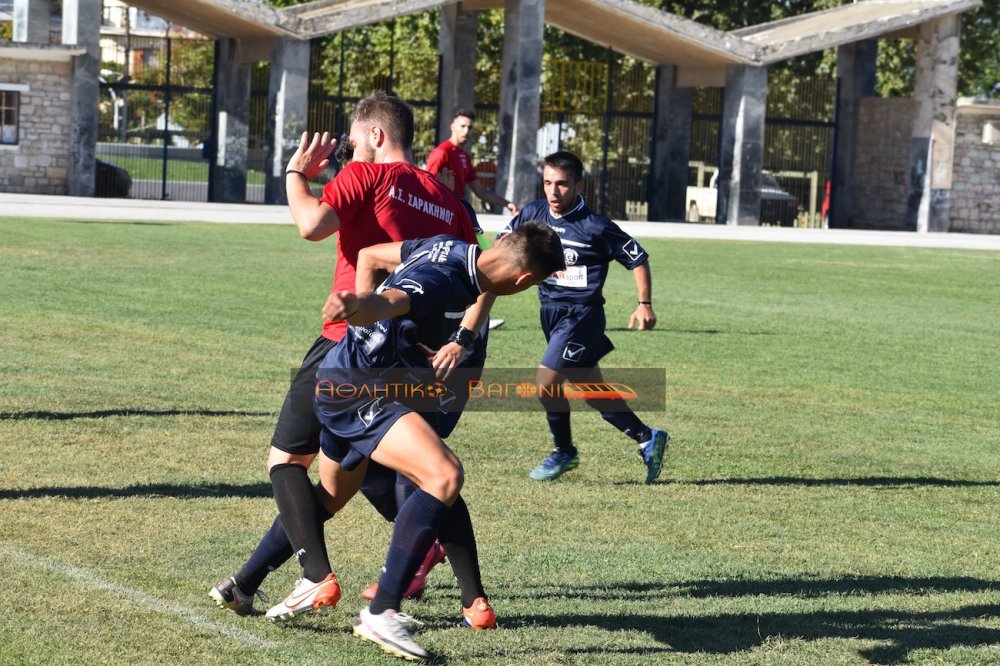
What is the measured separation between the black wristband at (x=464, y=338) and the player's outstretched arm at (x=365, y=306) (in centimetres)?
65

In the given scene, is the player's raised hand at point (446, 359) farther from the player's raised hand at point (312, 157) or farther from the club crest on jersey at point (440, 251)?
the player's raised hand at point (312, 157)

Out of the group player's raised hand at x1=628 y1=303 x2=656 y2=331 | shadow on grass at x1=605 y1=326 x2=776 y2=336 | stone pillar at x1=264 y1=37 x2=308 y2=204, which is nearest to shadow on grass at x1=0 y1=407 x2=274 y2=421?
player's raised hand at x1=628 y1=303 x2=656 y2=331

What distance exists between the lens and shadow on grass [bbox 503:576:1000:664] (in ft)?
18.3

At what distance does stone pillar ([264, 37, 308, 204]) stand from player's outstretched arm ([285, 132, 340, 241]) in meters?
33.1

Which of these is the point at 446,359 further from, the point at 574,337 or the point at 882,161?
the point at 882,161

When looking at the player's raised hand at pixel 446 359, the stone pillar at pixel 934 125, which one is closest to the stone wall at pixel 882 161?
the stone pillar at pixel 934 125

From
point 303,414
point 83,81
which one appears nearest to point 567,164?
point 303,414

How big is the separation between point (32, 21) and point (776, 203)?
22327 mm

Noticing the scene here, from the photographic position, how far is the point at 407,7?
38062 millimetres

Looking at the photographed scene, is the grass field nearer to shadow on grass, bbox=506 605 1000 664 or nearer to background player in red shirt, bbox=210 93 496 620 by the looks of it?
shadow on grass, bbox=506 605 1000 664

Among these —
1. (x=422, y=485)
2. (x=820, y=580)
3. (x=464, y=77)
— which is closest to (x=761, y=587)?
(x=820, y=580)

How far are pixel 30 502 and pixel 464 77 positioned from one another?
37.1 metres

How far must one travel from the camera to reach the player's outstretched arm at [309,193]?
18.2ft

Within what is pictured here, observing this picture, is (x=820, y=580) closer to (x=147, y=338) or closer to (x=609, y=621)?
(x=609, y=621)
